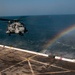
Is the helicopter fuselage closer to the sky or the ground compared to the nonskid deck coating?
closer to the sky

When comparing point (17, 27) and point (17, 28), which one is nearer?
point (17, 28)

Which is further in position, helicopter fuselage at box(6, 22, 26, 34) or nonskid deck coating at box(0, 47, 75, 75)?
helicopter fuselage at box(6, 22, 26, 34)

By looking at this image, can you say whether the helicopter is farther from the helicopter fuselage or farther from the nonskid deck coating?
the nonskid deck coating

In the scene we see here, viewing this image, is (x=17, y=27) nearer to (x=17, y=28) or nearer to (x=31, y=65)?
(x=17, y=28)

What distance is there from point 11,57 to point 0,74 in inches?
325

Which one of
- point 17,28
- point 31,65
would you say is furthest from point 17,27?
point 31,65

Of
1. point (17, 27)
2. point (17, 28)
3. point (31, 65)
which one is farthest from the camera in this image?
point (17, 27)

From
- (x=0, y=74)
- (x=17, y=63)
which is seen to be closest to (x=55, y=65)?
(x=17, y=63)

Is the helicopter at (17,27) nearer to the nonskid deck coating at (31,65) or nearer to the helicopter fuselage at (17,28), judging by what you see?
the helicopter fuselage at (17,28)

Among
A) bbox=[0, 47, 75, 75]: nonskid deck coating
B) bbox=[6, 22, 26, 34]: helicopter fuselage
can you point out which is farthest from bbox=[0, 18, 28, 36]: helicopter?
bbox=[0, 47, 75, 75]: nonskid deck coating

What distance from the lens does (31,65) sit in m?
29.3

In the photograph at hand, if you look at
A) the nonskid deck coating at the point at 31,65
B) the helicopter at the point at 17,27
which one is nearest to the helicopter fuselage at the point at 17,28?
the helicopter at the point at 17,27

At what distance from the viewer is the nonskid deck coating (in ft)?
87.2

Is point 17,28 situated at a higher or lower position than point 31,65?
higher
